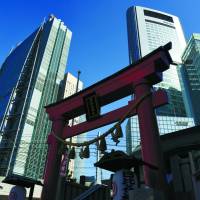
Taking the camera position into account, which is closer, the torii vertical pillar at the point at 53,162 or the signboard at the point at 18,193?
the signboard at the point at 18,193

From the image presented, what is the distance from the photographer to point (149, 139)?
8.91 meters

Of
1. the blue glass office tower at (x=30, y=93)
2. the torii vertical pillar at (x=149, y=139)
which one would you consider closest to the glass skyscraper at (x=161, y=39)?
the blue glass office tower at (x=30, y=93)

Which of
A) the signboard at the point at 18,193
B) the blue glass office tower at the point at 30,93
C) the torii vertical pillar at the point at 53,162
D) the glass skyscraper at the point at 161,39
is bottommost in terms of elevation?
the signboard at the point at 18,193

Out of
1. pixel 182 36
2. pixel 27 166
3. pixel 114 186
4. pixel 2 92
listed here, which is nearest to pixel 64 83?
pixel 2 92

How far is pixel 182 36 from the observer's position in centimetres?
13225

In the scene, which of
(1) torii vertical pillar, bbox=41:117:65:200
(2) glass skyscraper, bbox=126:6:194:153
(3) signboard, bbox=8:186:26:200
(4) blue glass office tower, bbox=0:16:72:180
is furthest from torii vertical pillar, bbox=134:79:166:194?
(2) glass skyscraper, bbox=126:6:194:153

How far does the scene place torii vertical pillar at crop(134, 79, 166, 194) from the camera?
8.13 metres

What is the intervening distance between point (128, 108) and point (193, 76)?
93.8 meters

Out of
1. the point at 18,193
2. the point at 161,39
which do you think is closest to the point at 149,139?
the point at 18,193

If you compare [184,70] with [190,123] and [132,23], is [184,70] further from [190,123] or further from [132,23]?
[132,23]

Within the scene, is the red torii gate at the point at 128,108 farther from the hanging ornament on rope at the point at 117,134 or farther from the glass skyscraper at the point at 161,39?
the glass skyscraper at the point at 161,39

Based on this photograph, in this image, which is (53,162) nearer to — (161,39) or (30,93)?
(30,93)

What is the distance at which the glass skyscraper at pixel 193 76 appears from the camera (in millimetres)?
93312

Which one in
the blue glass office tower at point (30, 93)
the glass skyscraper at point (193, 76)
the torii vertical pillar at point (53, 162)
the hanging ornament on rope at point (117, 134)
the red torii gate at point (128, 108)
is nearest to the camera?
the red torii gate at point (128, 108)
